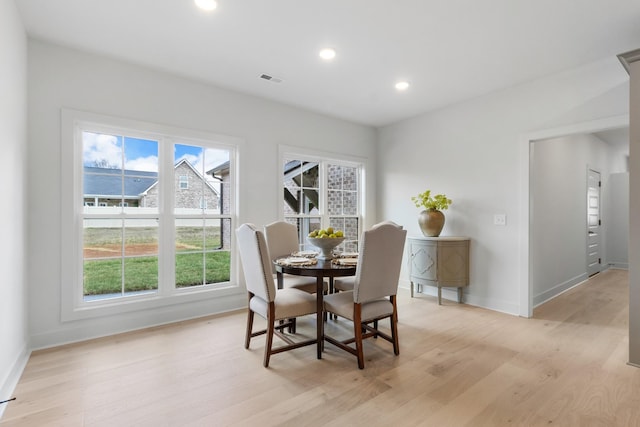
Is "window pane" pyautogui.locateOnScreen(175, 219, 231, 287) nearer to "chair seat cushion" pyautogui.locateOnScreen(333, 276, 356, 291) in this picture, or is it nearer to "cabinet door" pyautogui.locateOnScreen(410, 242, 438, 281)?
"chair seat cushion" pyautogui.locateOnScreen(333, 276, 356, 291)

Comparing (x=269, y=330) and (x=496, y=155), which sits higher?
(x=496, y=155)

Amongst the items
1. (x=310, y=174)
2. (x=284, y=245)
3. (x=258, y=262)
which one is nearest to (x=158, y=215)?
(x=284, y=245)

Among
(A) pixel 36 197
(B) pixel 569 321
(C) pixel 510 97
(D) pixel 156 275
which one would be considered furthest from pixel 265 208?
(B) pixel 569 321

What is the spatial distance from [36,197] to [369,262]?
286 centimetres

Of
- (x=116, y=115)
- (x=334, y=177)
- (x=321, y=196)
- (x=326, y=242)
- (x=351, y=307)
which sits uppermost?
(x=116, y=115)

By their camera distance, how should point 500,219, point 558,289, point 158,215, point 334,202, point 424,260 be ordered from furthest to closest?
point 334,202, point 558,289, point 424,260, point 500,219, point 158,215

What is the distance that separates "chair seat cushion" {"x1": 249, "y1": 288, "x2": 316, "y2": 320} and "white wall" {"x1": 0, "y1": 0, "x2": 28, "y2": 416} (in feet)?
5.23

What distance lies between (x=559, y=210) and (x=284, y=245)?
4.01 m

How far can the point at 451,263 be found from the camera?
3.95 m

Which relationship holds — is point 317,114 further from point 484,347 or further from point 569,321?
point 569,321

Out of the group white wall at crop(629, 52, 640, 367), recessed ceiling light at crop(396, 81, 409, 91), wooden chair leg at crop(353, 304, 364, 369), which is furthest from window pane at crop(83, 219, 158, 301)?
white wall at crop(629, 52, 640, 367)

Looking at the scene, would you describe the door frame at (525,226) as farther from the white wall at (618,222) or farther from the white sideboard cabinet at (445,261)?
the white wall at (618,222)

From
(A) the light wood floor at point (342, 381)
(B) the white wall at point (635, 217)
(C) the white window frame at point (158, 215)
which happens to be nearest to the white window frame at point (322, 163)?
(C) the white window frame at point (158, 215)

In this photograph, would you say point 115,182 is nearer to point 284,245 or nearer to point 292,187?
point 284,245
